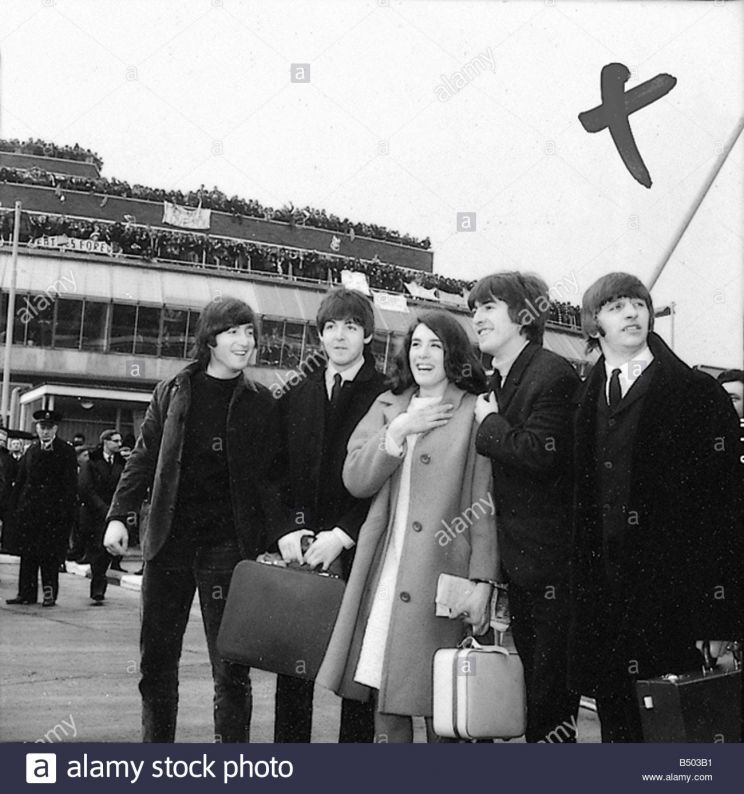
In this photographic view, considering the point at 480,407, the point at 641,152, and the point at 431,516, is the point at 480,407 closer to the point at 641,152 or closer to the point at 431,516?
the point at 431,516

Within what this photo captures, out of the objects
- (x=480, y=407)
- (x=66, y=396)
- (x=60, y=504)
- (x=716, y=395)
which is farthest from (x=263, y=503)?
(x=66, y=396)

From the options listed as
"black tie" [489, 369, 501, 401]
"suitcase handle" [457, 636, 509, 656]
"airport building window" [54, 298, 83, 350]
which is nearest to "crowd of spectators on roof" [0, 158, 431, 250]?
"black tie" [489, 369, 501, 401]

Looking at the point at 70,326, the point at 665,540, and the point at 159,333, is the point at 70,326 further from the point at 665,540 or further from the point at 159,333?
the point at 665,540

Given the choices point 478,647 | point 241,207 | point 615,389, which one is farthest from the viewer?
point 241,207

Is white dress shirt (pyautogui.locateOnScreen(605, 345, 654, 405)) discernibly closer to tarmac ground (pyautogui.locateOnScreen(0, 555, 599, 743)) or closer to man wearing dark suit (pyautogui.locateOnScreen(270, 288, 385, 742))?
man wearing dark suit (pyautogui.locateOnScreen(270, 288, 385, 742))

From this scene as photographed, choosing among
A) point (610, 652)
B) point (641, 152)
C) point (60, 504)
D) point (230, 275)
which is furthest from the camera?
point (60, 504)

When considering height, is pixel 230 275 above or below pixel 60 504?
above

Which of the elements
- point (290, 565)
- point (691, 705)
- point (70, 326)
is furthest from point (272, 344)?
point (70, 326)
